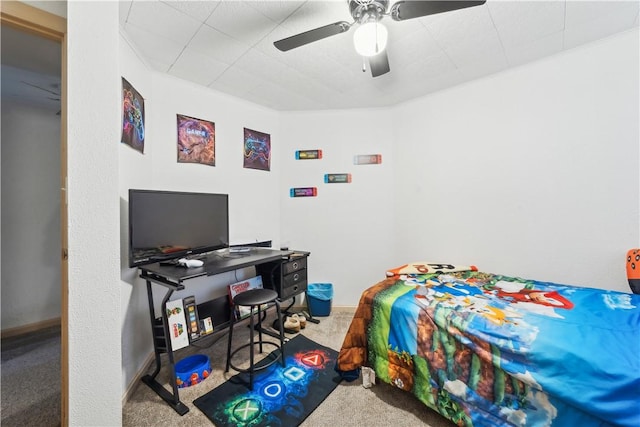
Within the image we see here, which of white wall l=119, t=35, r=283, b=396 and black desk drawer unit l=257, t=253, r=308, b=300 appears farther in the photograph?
black desk drawer unit l=257, t=253, r=308, b=300

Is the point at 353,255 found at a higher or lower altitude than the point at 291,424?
higher

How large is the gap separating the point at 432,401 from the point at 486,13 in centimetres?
242

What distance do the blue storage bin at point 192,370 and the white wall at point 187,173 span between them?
0.31 metres

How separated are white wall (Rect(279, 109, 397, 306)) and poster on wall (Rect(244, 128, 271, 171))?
230mm

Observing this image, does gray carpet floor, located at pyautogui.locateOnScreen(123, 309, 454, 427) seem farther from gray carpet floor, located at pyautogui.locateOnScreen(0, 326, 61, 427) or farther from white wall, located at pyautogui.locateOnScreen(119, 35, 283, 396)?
gray carpet floor, located at pyautogui.locateOnScreen(0, 326, 61, 427)

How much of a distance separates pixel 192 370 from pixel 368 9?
2.59 meters

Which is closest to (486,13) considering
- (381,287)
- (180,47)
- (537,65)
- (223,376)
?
(537,65)

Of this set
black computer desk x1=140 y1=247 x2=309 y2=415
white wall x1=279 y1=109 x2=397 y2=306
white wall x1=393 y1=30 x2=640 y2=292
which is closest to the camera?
black computer desk x1=140 y1=247 x2=309 y2=415

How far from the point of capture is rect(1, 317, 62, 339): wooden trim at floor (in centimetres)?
246

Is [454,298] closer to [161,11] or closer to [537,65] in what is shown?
[537,65]

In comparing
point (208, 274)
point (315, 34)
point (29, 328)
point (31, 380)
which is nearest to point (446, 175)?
point (315, 34)

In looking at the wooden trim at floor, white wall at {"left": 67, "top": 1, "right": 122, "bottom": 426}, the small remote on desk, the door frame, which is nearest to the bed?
the small remote on desk

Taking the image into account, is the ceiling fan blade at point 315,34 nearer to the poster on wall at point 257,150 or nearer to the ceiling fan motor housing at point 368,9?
the ceiling fan motor housing at point 368,9

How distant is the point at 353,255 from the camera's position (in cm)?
308
